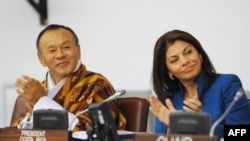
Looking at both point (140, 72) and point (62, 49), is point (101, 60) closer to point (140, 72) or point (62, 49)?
point (140, 72)

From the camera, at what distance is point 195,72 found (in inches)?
59.5

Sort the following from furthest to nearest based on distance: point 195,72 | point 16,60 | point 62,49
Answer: point 16,60, point 62,49, point 195,72

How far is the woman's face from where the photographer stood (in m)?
1.49

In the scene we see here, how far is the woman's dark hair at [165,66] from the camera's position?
5.02 feet

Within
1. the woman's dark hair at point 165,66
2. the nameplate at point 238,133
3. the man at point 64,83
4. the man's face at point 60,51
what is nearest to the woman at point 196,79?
the woman's dark hair at point 165,66

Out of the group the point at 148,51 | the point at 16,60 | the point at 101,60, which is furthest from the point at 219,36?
the point at 16,60

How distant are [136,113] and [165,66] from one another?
0.73 ft

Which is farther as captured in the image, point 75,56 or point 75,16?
point 75,16

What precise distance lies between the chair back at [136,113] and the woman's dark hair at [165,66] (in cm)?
9

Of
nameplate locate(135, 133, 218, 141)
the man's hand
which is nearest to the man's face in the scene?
the man's hand

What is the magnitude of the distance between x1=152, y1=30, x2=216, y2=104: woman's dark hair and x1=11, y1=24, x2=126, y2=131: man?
0.19m

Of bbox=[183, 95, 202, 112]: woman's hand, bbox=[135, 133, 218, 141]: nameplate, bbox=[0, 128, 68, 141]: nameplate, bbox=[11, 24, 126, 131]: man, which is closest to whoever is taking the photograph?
bbox=[135, 133, 218, 141]: nameplate

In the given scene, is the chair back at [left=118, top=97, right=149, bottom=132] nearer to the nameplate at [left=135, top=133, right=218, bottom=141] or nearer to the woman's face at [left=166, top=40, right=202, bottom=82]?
the woman's face at [left=166, top=40, right=202, bottom=82]

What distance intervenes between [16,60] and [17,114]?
2.71ft
